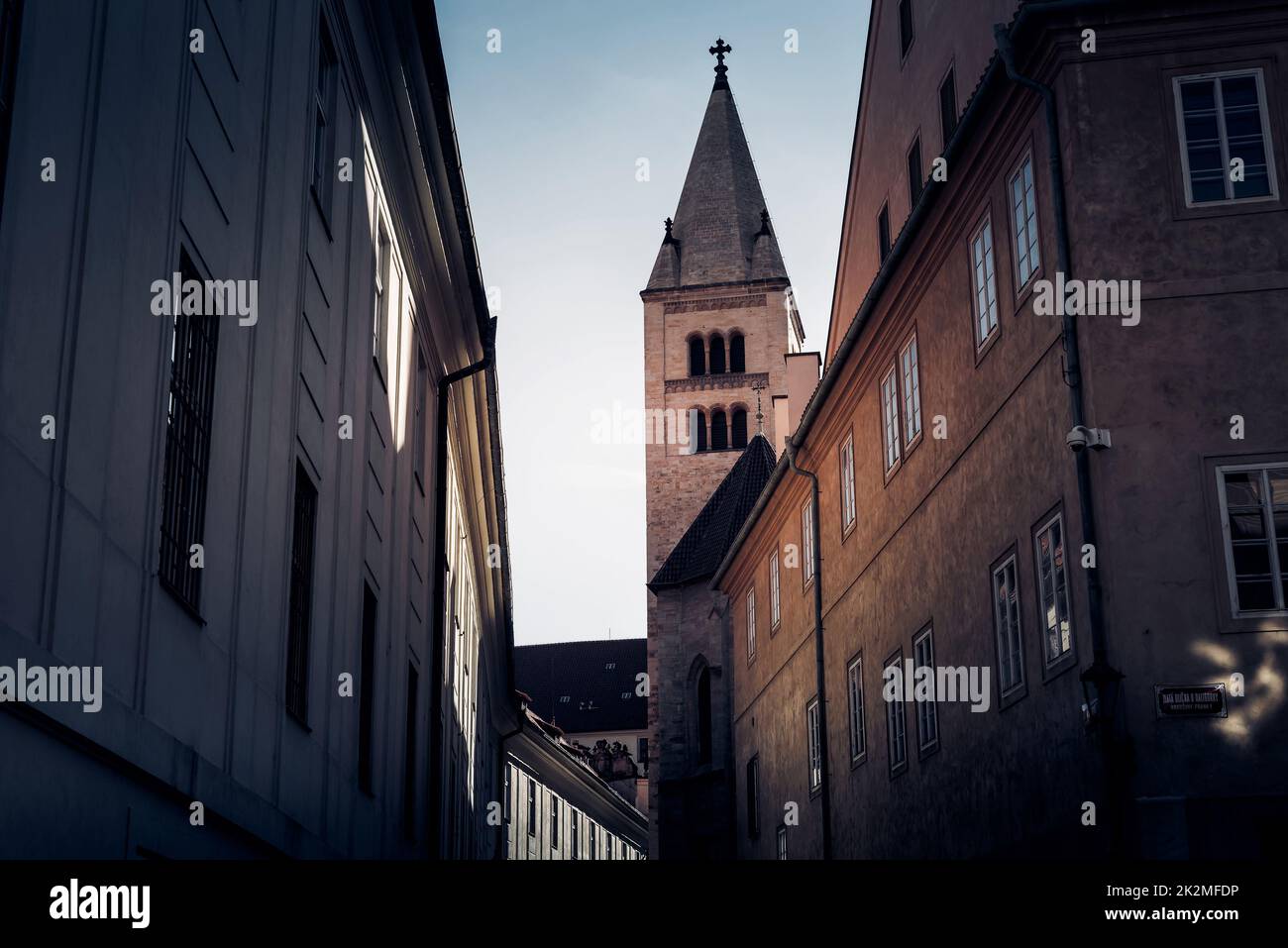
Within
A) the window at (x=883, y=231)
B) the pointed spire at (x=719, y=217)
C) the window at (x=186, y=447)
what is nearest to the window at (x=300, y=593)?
the window at (x=186, y=447)

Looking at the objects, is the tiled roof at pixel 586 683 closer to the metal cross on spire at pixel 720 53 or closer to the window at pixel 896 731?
the metal cross on spire at pixel 720 53

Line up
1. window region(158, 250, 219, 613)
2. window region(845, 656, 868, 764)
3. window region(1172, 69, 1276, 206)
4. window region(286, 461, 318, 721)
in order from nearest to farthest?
window region(158, 250, 219, 613) < window region(286, 461, 318, 721) < window region(1172, 69, 1276, 206) < window region(845, 656, 868, 764)

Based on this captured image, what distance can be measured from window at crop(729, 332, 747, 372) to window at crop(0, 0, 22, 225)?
7098 cm

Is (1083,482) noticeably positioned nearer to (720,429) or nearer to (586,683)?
(720,429)

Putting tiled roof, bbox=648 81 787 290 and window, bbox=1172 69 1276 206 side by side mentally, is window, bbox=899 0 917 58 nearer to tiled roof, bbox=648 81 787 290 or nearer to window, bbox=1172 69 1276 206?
window, bbox=1172 69 1276 206

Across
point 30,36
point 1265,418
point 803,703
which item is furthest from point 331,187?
point 803,703

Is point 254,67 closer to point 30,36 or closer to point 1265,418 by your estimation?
point 30,36

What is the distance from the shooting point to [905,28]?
24.1 meters

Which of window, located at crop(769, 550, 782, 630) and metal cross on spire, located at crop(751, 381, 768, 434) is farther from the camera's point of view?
metal cross on spire, located at crop(751, 381, 768, 434)

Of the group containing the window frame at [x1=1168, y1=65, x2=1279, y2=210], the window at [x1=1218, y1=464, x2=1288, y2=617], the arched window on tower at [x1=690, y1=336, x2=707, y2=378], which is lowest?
the window at [x1=1218, y1=464, x2=1288, y2=617]

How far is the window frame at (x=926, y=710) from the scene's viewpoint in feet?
63.2

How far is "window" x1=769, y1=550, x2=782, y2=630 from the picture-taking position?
31047 mm

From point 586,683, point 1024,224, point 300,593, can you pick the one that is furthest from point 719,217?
point 300,593

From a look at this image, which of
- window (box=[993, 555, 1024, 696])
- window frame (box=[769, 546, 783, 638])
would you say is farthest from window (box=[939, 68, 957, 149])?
window frame (box=[769, 546, 783, 638])
